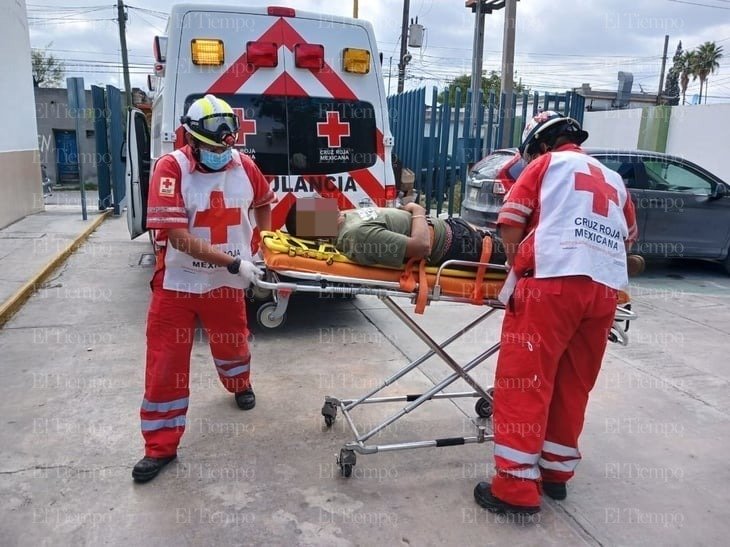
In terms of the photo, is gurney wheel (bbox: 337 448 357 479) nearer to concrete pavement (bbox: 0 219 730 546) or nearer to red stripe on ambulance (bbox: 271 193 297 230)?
concrete pavement (bbox: 0 219 730 546)

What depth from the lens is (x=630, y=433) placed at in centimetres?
353

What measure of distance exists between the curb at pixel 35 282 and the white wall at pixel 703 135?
1188 cm

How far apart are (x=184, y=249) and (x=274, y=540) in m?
1.38

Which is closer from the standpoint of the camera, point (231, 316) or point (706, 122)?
point (231, 316)

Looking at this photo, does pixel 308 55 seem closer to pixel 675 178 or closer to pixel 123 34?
pixel 675 178

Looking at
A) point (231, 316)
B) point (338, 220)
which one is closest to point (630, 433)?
point (338, 220)

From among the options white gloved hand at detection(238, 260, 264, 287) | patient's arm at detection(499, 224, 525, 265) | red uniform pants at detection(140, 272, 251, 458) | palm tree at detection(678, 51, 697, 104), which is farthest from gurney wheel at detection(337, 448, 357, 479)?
palm tree at detection(678, 51, 697, 104)

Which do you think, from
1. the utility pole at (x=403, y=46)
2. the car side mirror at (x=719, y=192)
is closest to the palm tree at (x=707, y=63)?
the utility pole at (x=403, y=46)

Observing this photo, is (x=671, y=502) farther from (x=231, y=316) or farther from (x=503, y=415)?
(x=231, y=316)

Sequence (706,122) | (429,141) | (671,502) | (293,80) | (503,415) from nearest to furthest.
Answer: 1. (503,415)
2. (671,502)
3. (293,80)
4. (429,141)
5. (706,122)

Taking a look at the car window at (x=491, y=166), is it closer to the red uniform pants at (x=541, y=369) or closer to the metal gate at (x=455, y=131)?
the metal gate at (x=455, y=131)

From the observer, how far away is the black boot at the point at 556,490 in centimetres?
282

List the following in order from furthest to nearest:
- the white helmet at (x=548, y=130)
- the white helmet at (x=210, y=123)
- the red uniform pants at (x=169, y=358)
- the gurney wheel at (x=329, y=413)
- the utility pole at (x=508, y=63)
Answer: the utility pole at (x=508, y=63) → the gurney wheel at (x=329, y=413) → the red uniform pants at (x=169, y=358) → the white helmet at (x=210, y=123) → the white helmet at (x=548, y=130)

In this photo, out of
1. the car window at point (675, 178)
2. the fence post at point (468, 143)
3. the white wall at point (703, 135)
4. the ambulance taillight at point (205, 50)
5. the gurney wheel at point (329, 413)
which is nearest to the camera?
the gurney wheel at point (329, 413)
